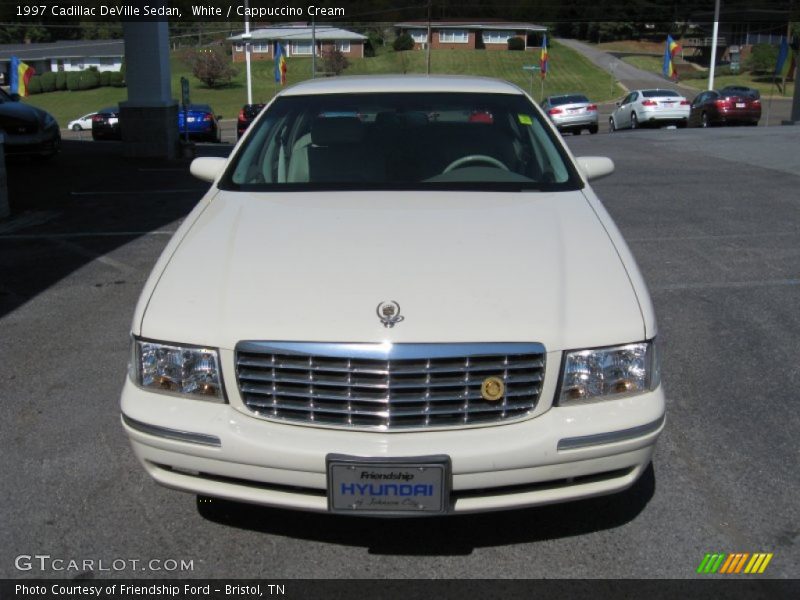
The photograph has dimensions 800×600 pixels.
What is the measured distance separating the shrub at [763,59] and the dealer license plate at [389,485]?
67938 mm

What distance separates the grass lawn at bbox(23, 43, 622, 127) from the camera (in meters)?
57.7

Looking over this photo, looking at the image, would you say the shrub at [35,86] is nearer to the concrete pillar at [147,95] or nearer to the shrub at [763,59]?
the concrete pillar at [147,95]

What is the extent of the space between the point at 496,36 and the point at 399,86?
8545 cm

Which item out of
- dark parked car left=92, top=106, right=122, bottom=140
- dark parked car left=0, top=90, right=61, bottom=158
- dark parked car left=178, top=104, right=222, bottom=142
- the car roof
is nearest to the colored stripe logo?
the car roof

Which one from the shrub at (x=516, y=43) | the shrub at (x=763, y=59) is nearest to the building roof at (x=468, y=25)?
the shrub at (x=516, y=43)

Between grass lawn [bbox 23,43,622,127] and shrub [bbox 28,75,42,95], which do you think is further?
shrub [bbox 28,75,42,95]

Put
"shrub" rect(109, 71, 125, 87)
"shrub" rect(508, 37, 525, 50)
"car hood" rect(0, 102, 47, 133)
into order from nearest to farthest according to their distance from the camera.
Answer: "car hood" rect(0, 102, 47, 133) < "shrub" rect(109, 71, 125, 87) < "shrub" rect(508, 37, 525, 50)

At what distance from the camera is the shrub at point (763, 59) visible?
209 feet

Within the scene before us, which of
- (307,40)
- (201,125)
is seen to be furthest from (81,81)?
(201,125)

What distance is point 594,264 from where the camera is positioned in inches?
128

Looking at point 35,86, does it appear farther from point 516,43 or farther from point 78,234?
point 78,234

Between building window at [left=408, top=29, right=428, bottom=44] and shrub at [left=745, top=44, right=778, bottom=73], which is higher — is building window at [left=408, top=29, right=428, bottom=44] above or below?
above

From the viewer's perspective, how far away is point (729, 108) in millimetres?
28141
